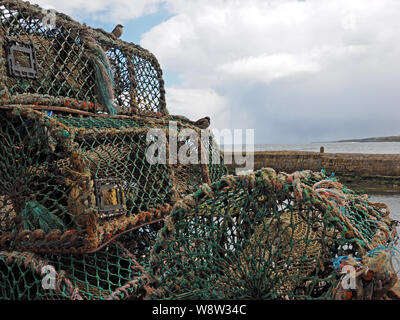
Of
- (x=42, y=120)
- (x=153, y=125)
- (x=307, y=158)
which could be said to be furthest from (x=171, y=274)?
(x=307, y=158)

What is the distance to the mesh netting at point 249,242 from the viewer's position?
1.64 m

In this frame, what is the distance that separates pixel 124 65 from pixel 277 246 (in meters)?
2.88

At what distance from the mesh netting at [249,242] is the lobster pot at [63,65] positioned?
1625mm

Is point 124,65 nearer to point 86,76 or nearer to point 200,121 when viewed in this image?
point 86,76

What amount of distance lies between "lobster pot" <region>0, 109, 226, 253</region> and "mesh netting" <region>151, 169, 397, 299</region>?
646 millimetres

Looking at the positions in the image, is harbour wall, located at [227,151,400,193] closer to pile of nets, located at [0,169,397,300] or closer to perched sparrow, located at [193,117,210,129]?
perched sparrow, located at [193,117,210,129]

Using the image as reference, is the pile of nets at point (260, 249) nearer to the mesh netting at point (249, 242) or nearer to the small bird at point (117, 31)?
the mesh netting at point (249, 242)

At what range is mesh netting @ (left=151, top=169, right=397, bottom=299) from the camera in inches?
64.4

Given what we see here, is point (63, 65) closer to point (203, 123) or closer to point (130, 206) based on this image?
point (130, 206)

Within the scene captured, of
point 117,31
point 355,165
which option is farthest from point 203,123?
point 355,165

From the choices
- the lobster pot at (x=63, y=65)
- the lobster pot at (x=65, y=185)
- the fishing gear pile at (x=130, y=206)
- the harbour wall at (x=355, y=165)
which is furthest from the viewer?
the harbour wall at (x=355, y=165)

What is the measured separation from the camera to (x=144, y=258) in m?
2.85

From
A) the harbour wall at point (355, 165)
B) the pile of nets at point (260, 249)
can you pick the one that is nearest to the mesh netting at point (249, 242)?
the pile of nets at point (260, 249)

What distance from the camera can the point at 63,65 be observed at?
3.17 m
